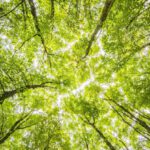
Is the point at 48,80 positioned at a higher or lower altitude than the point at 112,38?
higher

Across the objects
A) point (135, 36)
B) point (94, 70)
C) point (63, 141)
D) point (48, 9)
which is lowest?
point (63, 141)

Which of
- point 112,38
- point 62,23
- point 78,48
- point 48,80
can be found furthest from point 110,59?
point 48,80

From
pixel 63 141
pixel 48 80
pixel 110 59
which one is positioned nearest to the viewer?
pixel 110 59

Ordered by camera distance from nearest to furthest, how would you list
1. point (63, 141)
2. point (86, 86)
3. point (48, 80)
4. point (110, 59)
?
point (110, 59) → point (48, 80) → point (63, 141) → point (86, 86)

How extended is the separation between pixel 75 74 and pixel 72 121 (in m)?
4.53

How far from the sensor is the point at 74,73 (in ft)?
43.6

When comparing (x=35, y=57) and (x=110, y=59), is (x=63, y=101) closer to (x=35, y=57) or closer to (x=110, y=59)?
(x=35, y=57)

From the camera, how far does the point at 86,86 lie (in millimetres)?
14703

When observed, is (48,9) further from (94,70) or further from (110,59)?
(94,70)

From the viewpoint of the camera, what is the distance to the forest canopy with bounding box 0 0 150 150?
848cm

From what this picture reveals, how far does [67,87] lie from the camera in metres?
12.4

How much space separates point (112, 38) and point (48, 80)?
18.4 ft

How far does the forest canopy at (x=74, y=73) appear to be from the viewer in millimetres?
8484

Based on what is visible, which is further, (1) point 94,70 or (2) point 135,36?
(1) point 94,70
